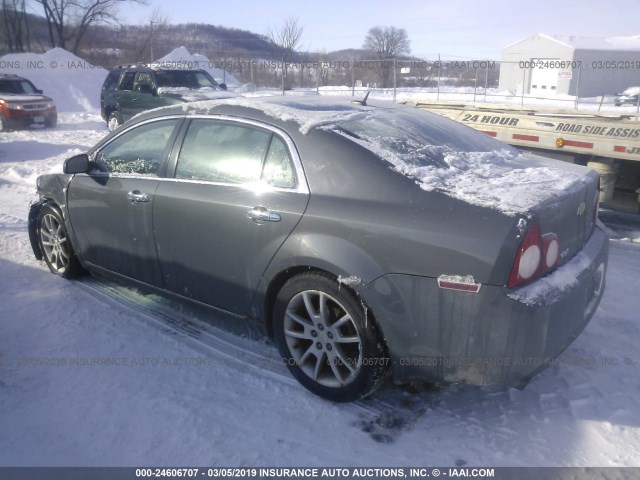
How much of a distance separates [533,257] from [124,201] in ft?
9.11

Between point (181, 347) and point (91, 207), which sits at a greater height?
point (91, 207)

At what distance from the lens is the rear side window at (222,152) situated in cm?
327

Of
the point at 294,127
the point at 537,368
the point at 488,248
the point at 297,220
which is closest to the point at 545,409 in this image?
the point at 537,368

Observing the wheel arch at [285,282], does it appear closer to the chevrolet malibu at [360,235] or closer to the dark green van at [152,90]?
the chevrolet malibu at [360,235]

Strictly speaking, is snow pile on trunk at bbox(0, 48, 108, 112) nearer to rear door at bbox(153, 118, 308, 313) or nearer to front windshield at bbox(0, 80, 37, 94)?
front windshield at bbox(0, 80, 37, 94)

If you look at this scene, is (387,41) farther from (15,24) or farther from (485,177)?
(485,177)

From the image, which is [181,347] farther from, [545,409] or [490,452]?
[545,409]

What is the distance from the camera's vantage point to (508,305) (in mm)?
2436

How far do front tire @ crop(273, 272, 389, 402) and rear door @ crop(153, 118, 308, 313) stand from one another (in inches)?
11.1

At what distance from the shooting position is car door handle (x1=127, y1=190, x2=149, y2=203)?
3.71m

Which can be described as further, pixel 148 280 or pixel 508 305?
pixel 148 280

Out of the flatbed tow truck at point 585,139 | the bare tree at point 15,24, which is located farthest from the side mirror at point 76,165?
the bare tree at point 15,24

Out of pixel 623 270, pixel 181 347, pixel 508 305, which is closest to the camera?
pixel 508 305

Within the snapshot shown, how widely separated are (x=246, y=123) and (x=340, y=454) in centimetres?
200
